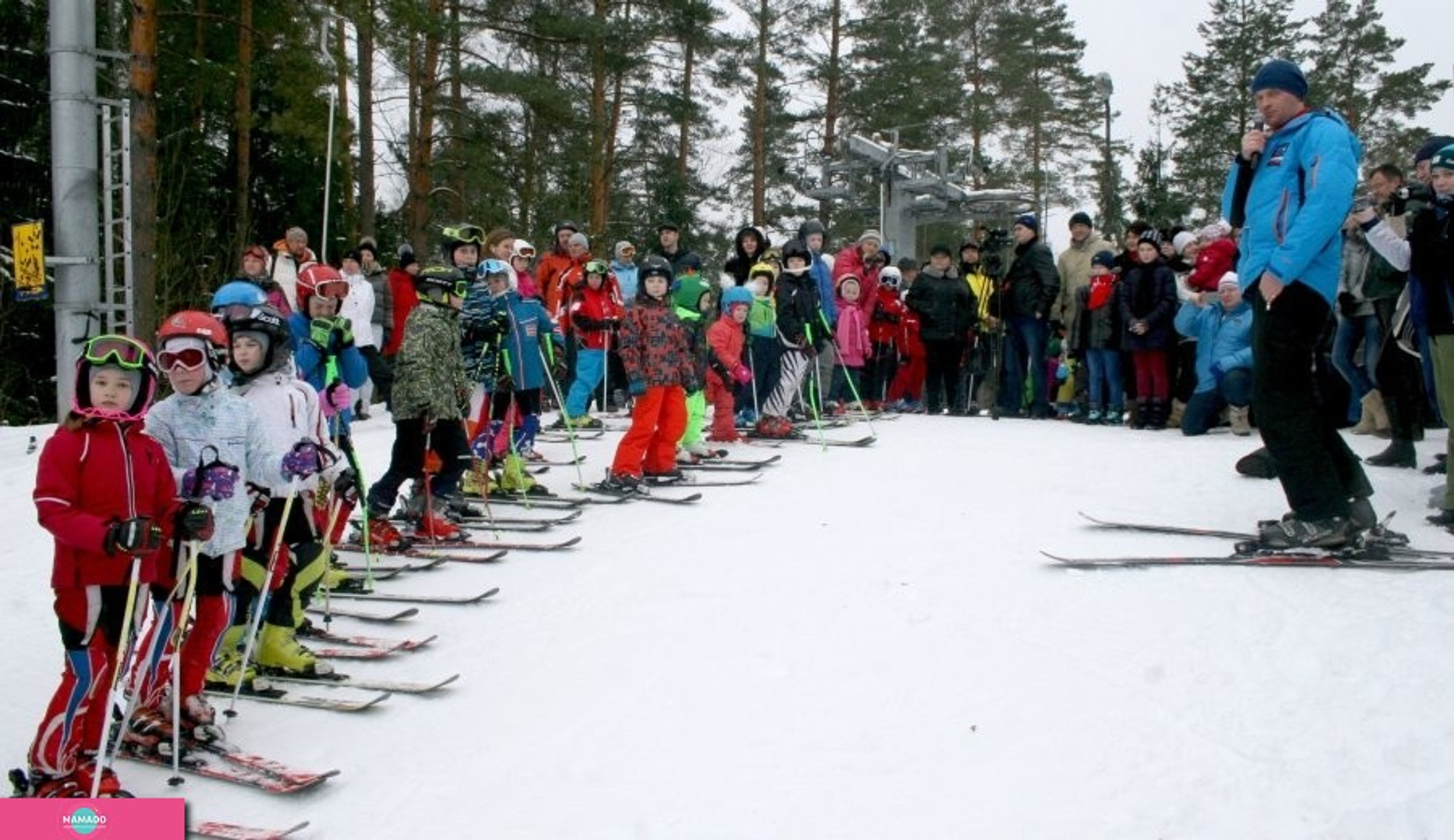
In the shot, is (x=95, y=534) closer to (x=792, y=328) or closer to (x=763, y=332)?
(x=763, y=332)

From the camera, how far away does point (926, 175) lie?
2156cm

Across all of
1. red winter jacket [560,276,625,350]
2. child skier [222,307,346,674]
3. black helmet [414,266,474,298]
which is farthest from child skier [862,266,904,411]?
child skier [222,307,346,674]

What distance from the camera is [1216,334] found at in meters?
10.3

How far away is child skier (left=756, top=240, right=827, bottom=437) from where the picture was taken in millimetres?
11562

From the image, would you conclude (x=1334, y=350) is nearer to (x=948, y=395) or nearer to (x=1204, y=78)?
(x=948, y=395)

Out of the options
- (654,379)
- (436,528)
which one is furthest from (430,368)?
(654,379)

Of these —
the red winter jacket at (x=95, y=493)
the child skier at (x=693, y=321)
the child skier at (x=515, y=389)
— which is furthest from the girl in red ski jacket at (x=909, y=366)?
the red winter jacket at (x=95, y=493)

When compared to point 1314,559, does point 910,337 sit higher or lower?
higher

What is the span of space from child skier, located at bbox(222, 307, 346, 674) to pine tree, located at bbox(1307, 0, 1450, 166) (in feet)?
115

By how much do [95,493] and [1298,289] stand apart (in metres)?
5.05

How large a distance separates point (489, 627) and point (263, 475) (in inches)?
56.6

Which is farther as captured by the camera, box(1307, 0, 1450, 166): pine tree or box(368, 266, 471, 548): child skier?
box(1307, 0, 1450, 166): pine tree

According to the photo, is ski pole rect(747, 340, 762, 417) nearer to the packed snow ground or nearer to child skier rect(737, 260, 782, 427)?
child skier rect(737, 260, 782, 427)

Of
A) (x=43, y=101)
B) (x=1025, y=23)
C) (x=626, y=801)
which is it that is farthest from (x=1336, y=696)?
(x=1025, y=23)
